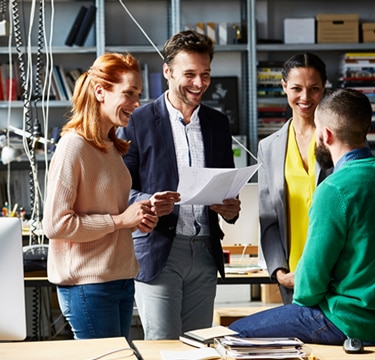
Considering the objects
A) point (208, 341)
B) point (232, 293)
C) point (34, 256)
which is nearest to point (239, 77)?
point (232, 293)

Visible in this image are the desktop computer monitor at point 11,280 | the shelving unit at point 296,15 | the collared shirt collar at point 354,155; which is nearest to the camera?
the desktop computer monitor at point 11,280

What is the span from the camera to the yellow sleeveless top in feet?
9.21

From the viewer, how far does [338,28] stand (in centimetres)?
630

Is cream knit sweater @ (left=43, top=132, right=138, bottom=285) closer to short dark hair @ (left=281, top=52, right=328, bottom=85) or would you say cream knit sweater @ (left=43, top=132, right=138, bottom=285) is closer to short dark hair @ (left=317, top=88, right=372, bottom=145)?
short dark hair @ (left=317, top=88, right=372, bottom=145)

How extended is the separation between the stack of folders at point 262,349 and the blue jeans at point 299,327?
93mm

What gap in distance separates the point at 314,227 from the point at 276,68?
417 cm

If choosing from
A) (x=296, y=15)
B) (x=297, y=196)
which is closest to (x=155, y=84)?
(x=296, y=15)

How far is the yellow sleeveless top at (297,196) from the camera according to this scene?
281cm

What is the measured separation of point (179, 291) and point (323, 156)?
65 centimetres

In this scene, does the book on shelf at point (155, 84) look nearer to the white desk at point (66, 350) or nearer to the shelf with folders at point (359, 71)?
the shelf with folders at point (359, 71)

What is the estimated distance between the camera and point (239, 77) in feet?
21.4

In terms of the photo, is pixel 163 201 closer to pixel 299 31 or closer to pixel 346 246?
pixel 346 246

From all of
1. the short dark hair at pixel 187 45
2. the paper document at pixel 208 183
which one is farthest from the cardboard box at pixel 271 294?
the short dark hair at pixel 187 45

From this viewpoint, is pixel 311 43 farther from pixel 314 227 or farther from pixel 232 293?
pixel 314 227
